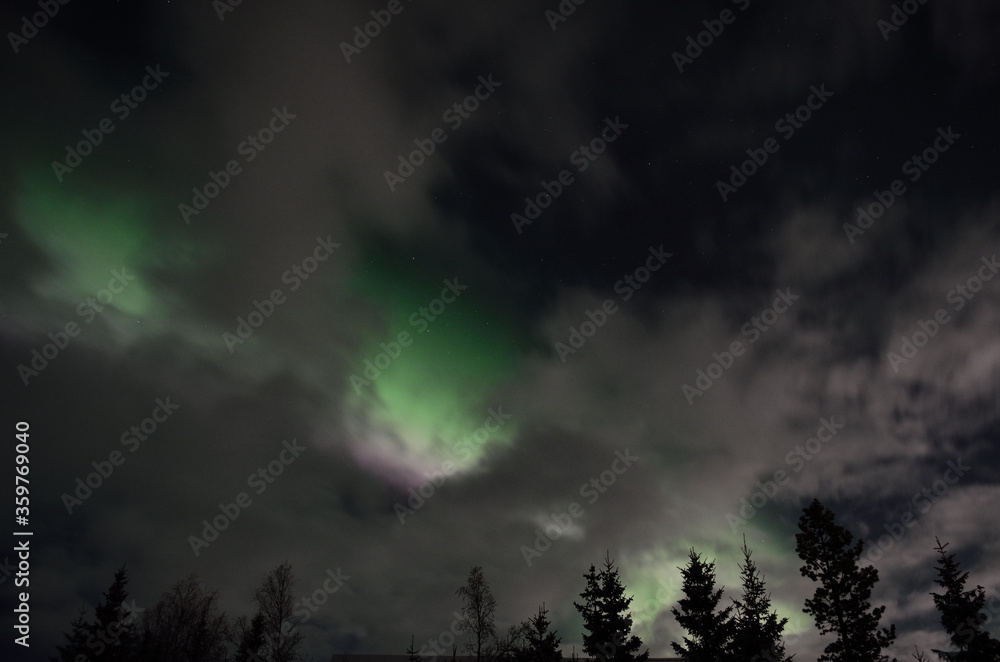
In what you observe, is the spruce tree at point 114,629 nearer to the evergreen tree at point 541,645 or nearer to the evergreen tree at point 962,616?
the evergreen tree at point 541,645

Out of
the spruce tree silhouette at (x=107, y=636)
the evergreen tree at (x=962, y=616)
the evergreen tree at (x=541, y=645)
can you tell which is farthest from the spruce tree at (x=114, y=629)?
the evergreen tree at (x=962, y=616)

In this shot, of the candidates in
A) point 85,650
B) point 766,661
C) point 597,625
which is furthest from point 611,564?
point 85,650

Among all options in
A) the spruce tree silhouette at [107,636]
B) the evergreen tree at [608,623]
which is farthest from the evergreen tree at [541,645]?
the spruce tree silhouette at [107,636]

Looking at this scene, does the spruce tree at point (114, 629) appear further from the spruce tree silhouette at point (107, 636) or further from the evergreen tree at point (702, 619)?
the evergreen tree at point (702, 619)

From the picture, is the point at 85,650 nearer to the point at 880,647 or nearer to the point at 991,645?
the point at 880,647

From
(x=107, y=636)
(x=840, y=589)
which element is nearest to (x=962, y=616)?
(x=840, y=589)

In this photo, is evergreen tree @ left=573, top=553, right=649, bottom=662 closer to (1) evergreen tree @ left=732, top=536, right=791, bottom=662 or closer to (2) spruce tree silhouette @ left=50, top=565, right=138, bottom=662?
(1) evergreen tree @ left=732, top=536, right=791, bottom=662

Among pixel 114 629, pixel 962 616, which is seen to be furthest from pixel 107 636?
pixel 962 616

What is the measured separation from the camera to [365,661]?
399 ft

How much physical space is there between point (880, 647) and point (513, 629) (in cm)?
2789

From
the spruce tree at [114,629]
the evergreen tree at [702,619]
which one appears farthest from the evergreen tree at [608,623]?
the spruce tree at [114,629]

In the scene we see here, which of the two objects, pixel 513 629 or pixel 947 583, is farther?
pixel 513 629

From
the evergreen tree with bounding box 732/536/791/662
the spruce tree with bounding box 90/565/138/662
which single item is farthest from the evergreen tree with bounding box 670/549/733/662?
the spruce tree with bounding box 90/565/138/662

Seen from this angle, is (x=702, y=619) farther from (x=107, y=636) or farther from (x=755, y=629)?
(x=107, y=636)
